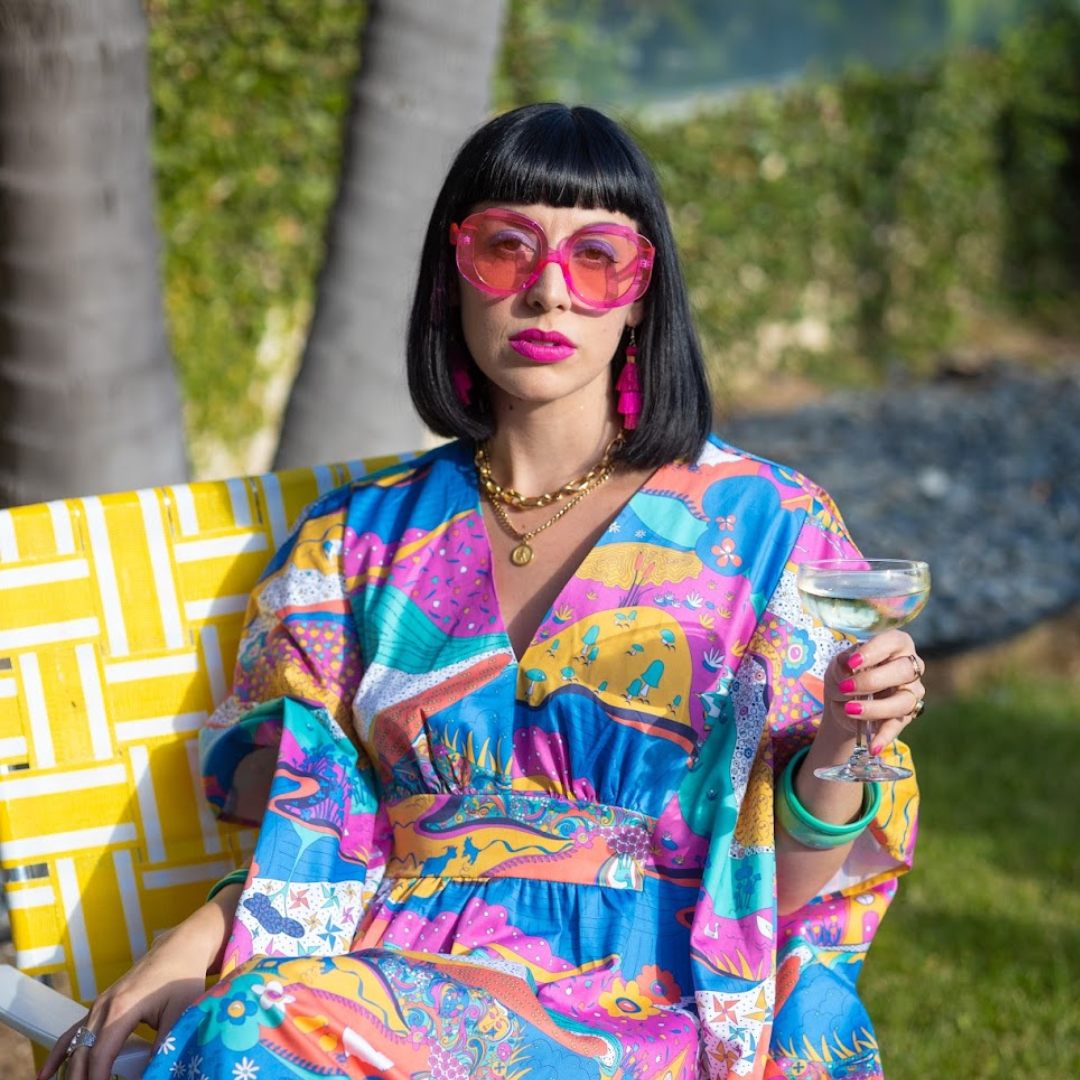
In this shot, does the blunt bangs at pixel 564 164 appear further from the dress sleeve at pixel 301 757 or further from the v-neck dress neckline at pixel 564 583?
the dress sleeve at pixel 301 757

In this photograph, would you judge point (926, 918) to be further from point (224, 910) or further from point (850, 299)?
point (850, 299)

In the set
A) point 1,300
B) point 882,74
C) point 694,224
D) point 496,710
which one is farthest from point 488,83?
point 882,74

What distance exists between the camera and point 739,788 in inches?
92.7

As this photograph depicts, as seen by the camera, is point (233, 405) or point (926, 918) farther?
point (233, 405)

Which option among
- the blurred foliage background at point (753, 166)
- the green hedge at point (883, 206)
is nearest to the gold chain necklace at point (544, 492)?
the blurred foliage background at point (753, 166)

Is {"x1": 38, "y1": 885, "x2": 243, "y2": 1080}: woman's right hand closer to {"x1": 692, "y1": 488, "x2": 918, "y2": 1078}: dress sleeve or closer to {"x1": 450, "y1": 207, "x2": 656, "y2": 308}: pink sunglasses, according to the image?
{"x1": 692, "y1": 488, "x2": 918, "y2": 1078}: dress sleeve

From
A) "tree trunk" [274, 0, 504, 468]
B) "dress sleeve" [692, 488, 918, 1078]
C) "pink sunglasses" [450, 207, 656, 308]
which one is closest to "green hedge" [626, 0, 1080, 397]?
"tree trunk" [274, 0, 504, 468]

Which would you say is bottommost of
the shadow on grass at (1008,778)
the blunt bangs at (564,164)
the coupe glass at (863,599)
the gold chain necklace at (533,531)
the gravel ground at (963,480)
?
the gravel ground at (963,480)

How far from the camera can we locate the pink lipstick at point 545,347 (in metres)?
2.54

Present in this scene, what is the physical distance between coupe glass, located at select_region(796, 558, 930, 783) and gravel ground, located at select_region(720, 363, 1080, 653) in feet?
16.6

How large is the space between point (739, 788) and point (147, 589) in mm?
1403

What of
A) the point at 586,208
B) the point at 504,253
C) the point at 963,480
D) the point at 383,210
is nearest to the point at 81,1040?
the point at 504,253

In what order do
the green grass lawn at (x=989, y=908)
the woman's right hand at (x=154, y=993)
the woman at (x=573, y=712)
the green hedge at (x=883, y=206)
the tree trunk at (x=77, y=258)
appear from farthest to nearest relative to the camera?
the green hedge at (x=883, y=206) → the green grass lawn at (x=989, y=908) → the tree trunk at (x=77, y=258) → the woman at (x=573, y=712) → the woman's right hand at (x=154, y=993)

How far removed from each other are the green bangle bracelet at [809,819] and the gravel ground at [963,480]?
16.0 ft
